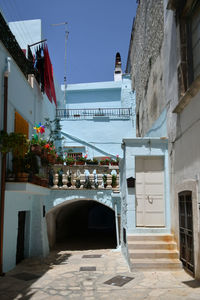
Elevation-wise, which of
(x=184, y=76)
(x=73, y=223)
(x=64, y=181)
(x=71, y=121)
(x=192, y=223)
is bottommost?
(x=73, y=223)

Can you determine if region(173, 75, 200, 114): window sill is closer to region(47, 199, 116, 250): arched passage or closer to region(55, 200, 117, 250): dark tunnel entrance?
region(47, 199, 116, 250): arched passage

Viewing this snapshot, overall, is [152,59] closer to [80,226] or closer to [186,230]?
[186,230]

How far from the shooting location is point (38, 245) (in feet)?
34.4

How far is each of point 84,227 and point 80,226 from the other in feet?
4.53

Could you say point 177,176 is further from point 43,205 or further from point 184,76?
point 43,205

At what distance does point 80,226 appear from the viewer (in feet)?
68.4

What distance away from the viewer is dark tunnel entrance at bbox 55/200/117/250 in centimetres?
1395

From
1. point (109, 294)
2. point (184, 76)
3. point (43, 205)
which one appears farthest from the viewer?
point (43, 205)

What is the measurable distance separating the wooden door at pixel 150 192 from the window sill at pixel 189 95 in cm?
225

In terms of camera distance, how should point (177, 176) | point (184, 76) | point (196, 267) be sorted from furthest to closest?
point (177, 176) < point (184, 76) < point (196, 267)

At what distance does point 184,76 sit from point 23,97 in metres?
5.61

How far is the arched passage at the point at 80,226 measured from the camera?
13.3 m

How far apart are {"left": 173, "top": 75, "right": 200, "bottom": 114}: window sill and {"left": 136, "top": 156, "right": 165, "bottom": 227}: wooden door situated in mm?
2248

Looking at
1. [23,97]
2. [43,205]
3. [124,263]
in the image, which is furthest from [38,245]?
[23,97]
